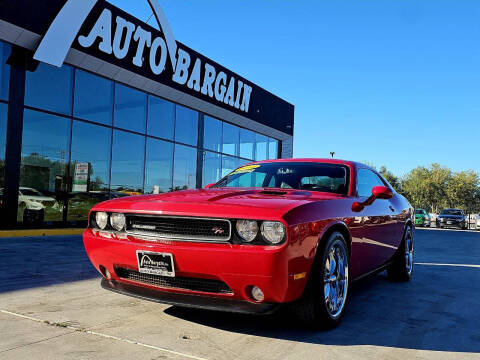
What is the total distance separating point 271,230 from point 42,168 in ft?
34.6

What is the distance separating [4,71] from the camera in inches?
416

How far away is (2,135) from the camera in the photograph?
34.4ft

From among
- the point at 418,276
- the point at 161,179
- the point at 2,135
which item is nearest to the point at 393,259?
the point at 418,276

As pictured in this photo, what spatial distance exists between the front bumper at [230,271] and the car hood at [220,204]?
0.21 m

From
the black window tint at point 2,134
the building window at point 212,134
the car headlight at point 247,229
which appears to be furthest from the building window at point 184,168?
the car headlight at point 247,229

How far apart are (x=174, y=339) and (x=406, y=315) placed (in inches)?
81.3

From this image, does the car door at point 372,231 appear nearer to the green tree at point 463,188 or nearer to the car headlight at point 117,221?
the car headlight at point 117,221

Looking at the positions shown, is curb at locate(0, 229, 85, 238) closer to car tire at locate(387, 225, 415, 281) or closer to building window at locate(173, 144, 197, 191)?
building window at locate(173, 144, 197, 191)

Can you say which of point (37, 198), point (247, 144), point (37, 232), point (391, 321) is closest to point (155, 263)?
point (391, 321)

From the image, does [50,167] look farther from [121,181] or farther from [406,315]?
[406,315]

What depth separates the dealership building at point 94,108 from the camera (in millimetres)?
10594

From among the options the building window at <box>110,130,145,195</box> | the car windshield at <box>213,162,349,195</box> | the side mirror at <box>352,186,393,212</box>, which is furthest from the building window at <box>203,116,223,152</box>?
the side mirror at <box>352,186,393,212</box>

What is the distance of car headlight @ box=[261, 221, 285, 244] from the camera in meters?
2.71

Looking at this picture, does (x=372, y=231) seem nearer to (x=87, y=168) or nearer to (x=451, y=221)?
(x=87, y=168)
